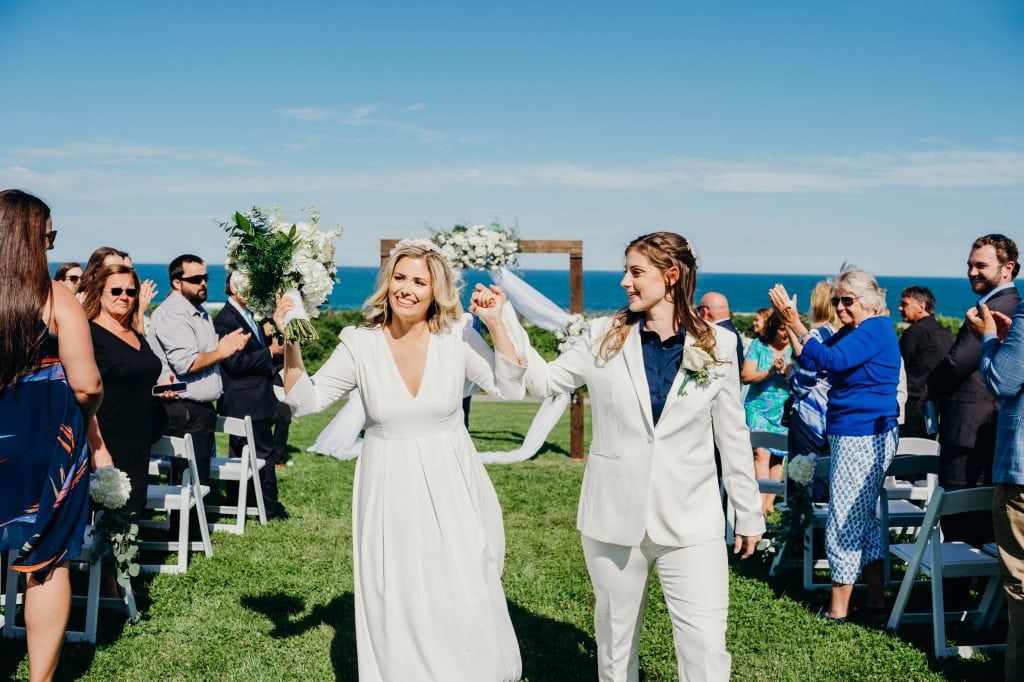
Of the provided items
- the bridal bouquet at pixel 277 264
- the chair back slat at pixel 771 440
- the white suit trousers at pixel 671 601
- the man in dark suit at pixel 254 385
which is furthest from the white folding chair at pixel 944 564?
the man in dark suit at pixel 254 385

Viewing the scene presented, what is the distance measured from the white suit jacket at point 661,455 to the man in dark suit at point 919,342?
501 cm

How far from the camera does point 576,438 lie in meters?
11.4

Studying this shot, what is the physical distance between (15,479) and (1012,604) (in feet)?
15.7

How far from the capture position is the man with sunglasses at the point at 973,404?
557cm

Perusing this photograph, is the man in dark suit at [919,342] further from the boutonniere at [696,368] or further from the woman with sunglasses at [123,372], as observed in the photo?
the woman with sunglasses at [123,372]

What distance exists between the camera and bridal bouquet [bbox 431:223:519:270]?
929 centimetres

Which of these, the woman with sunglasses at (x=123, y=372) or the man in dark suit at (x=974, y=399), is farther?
the man in dark suit at (x=974, y=399)

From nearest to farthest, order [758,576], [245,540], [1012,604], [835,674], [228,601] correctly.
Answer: [1012,604] < [835,674] < [228,601] < [758,576] < [245,540]

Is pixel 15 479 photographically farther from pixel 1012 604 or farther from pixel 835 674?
pixel 1012 604

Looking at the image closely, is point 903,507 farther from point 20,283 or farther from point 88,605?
point 20,283

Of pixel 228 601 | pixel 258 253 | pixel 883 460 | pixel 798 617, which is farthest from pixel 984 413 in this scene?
pixel 228 601

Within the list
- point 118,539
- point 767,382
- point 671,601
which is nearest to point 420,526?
point 671,601

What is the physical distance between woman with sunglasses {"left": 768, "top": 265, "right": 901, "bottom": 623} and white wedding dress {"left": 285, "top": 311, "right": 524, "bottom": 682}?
8.11ft

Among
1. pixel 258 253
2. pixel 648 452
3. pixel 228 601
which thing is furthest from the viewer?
pixel 228 601
